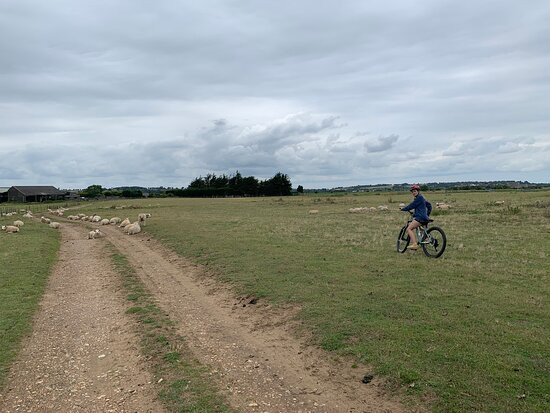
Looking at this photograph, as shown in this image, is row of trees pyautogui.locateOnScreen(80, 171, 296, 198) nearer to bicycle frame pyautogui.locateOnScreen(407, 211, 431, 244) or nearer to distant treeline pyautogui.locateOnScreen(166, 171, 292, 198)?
distant treeline pyautogui.locateOnScreen(166, 171, 292, 198)

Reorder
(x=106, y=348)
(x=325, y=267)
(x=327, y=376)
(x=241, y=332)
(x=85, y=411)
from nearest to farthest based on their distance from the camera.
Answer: (x=85, y=411)
(x=327, y=376)
(x=106, y=348)
(x=241, y=332)
(x=325, y=267)

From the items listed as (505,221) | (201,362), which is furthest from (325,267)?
(505,221)

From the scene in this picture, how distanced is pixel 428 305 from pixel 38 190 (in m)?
133

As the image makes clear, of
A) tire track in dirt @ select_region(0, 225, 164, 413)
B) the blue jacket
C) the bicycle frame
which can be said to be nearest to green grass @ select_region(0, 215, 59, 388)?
tire track in dirt @ select_region(0, 225, 164, 413)

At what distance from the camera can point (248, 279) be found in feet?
44.8

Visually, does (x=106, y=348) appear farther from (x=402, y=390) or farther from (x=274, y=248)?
(x=274, y=248)

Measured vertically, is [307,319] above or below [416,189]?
below

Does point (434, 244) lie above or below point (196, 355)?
above

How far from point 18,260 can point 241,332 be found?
1402 cm

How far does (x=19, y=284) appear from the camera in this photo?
566 inches

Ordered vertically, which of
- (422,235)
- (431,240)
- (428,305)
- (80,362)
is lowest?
(80,362)

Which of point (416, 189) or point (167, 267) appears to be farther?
point (167, 267)

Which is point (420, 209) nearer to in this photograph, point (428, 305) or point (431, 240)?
point (431, 240)

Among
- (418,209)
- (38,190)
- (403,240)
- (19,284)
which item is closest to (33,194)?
(38,190)
